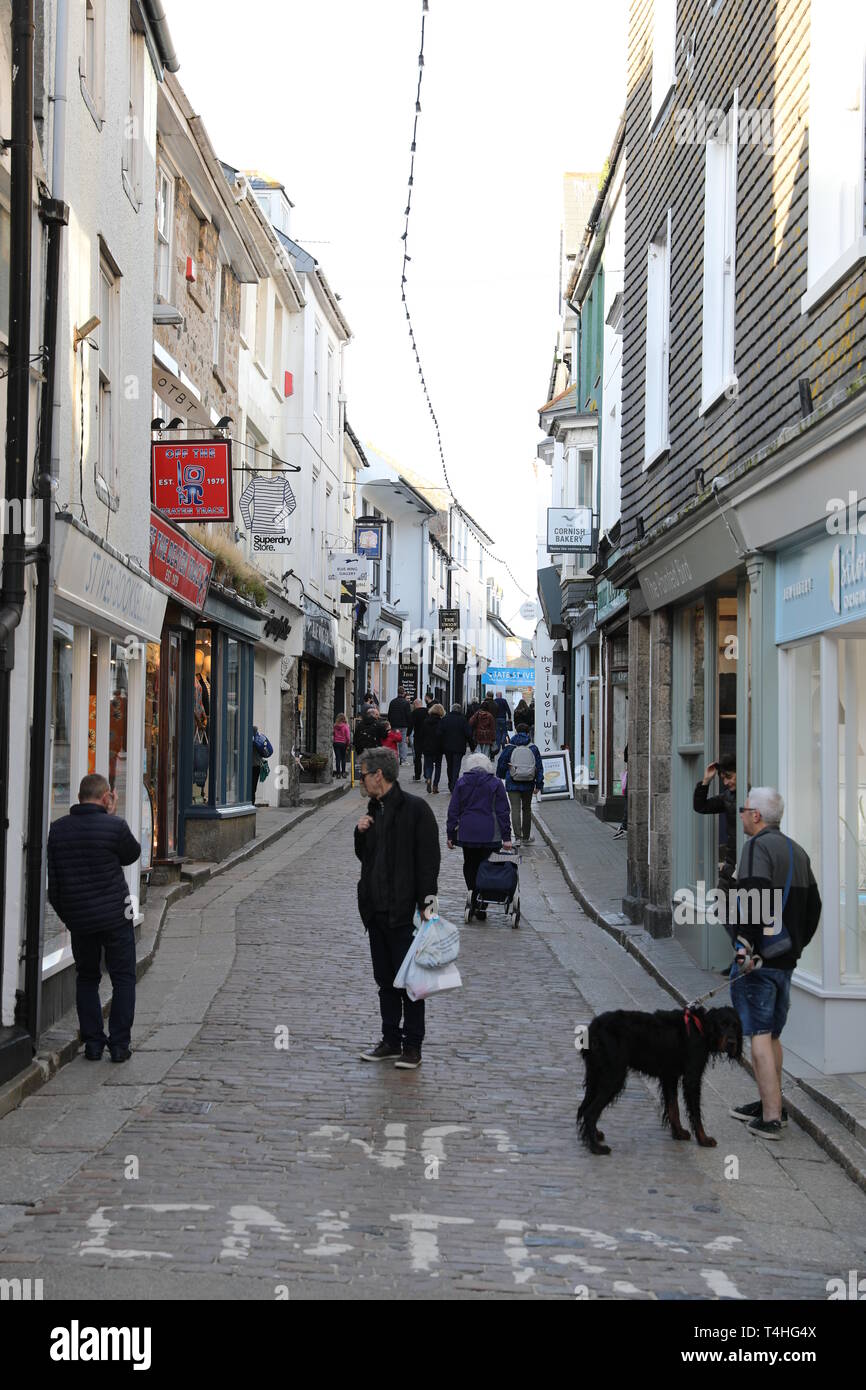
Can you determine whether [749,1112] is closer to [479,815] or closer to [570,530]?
[479,815]

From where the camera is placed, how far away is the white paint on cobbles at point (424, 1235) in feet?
17.7

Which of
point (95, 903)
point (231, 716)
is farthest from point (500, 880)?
point (231, 716)

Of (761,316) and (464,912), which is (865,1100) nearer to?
(761,316)

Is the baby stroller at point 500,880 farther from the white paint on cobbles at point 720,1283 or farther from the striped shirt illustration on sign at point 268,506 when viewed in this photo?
the white paint on cobbles at point 720,1283

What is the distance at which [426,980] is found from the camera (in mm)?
8359

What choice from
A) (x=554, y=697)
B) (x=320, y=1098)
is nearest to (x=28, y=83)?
(x=320, y=1098)

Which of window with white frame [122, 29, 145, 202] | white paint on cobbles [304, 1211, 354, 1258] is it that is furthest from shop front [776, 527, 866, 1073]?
window with white frame [122, 29, 145, 202]

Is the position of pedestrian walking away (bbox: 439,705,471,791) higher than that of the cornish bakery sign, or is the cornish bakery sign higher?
the cornish bakery sign

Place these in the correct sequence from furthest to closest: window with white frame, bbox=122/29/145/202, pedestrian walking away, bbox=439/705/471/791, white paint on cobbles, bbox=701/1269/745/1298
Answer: pedestrian walking away, bbox=439/705/471/791, window with white frame, bbox=122/29/145/202, white paint on cobbles, bbox=701/1269/745/1298

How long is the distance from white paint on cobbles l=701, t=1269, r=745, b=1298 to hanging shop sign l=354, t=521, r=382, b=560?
98.5 ft

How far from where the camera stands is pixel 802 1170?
700 cm

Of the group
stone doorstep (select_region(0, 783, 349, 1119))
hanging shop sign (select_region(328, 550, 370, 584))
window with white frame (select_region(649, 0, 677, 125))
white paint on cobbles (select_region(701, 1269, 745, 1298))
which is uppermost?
window with white frame (select_region(649, 0, 677, 125))

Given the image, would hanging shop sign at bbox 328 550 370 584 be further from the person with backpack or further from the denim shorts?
the denim shorts

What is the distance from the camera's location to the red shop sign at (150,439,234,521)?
53.7 ft
